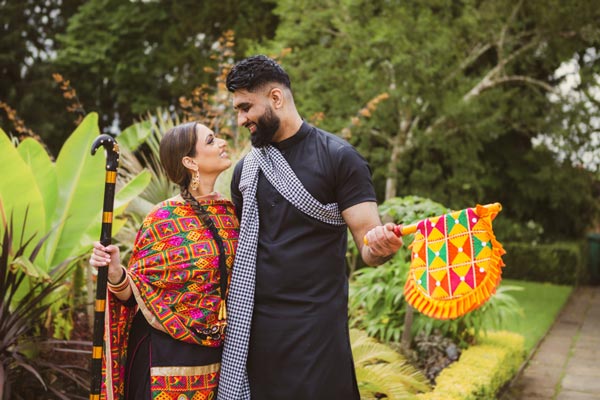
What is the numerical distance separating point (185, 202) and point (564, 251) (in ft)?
47.5

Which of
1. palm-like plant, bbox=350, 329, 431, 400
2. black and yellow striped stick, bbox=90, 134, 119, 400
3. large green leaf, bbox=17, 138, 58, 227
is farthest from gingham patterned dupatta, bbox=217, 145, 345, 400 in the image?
large green leaf, bbox=17, 138, 58, 227

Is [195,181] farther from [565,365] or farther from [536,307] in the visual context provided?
[536,307]

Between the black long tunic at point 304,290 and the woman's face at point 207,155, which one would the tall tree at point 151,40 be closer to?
the woman's face at point 207,155

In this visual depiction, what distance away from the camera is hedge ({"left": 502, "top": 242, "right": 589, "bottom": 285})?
15875 mm

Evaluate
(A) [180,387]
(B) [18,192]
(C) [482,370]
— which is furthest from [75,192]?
(C) [482,370]

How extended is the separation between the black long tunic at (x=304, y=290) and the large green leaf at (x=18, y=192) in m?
2.12

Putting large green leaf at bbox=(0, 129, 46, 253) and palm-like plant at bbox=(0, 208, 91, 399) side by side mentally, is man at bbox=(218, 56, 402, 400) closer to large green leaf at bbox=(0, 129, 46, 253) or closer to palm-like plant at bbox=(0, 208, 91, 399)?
palm-like plant at bbox=(0, 208, 91, 399)

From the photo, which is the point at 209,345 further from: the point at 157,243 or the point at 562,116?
the point at 562,116

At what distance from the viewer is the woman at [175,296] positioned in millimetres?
2729

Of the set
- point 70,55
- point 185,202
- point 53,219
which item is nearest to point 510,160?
point 70,55

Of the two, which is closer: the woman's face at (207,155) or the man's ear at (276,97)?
the man's ear at (276,97)

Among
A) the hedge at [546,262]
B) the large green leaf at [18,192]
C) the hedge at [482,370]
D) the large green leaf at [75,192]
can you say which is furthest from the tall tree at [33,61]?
the large green leaf at [18,192]

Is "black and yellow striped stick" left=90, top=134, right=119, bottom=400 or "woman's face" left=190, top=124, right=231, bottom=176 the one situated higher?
"woman's face" left=190, top=124, right=231, bottom=176

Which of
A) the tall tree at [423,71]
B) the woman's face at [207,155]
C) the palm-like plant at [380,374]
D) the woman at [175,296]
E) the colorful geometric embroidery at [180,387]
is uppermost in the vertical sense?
the tall tree at [423,71]
